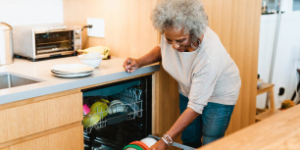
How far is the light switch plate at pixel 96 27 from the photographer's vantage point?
7.88ft

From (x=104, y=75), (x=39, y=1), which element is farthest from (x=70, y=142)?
(x=39, y=1)

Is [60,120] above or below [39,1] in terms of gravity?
below

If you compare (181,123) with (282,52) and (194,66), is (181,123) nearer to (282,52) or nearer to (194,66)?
(194,66)

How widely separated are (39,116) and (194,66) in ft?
2.59

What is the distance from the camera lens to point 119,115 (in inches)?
83.0

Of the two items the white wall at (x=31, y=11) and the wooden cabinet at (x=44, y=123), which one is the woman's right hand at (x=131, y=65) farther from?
the white wall at (x=31, y=11)

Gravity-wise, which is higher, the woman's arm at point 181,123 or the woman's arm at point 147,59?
the woman's arm at point 147,59

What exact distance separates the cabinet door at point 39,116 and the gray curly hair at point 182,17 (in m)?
0.56

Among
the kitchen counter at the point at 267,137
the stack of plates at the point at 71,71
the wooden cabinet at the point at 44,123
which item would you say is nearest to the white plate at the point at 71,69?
the stack of plates at the point at 71,71

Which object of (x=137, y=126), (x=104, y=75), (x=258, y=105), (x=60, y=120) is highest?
(x=104, y=75)

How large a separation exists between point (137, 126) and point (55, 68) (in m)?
0.68

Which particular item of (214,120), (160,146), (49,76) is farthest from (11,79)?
(214,120)

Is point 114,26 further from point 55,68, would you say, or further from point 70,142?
point 70,142

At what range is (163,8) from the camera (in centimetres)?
163
